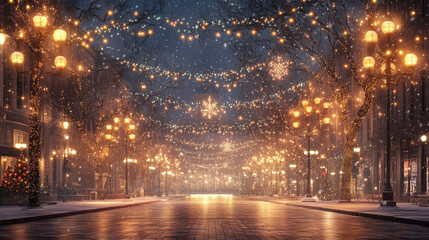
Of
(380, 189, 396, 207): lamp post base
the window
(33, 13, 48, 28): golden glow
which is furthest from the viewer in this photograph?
the window

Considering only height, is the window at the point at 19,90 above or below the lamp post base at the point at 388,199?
above

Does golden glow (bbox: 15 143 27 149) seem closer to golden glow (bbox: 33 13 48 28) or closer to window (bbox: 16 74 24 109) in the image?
window (bbox: 16 74 24 109)

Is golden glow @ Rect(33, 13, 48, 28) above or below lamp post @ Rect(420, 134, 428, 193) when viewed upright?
above

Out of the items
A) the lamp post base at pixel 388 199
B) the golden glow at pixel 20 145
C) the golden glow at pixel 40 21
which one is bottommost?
the lamp post base at pixel 388 199

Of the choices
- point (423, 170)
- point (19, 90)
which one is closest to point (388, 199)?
point (423, 170)

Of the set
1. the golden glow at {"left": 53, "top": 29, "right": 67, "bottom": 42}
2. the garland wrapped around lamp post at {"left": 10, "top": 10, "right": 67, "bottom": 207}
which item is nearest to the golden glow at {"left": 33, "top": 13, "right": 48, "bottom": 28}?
the garland wrapped around lamp post at {"left": 10, "top": 10, "right": 67, "bottom": 207}

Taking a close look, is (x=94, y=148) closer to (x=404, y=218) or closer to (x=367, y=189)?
(x=367, y=189)

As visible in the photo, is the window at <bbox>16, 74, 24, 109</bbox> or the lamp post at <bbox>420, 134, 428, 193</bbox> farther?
the window at <bbox>16, 74, 24, 109</bbox>

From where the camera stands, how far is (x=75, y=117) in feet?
154

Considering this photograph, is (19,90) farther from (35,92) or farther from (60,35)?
(60,35)

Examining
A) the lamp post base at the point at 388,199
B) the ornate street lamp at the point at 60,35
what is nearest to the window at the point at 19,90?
the ornate street lamp at the point at 60,35

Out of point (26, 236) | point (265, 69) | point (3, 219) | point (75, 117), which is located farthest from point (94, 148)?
point (26, 236)

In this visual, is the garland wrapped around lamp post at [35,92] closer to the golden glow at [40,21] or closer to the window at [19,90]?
the golden glow at [40,21]

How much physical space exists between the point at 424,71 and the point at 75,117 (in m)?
25.1
